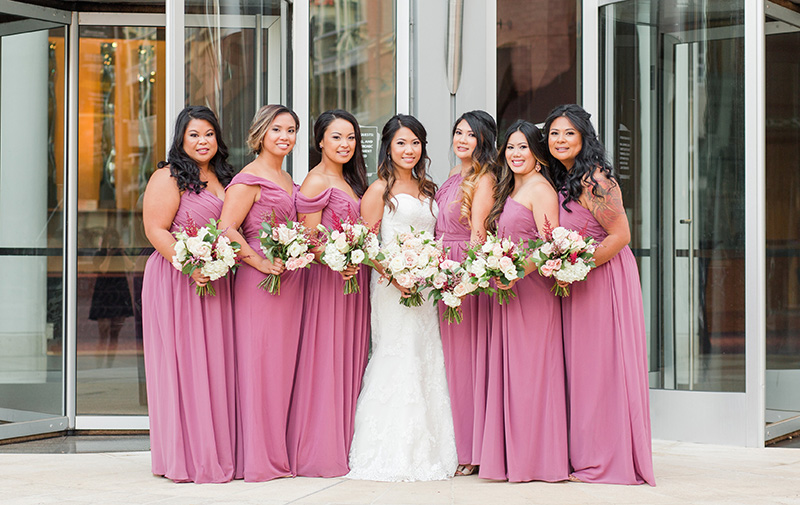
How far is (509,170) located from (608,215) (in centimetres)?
61

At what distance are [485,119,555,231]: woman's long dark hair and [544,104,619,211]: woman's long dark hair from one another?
0.24ft

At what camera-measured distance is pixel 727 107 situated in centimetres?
566

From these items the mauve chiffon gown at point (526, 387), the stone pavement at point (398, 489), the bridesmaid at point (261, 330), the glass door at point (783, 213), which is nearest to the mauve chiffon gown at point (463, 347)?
the mauve chiffon gown at point (526, 387)

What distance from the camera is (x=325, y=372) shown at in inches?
179

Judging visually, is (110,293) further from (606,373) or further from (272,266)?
(606,373)

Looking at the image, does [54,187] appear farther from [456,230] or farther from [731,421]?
[731,421]

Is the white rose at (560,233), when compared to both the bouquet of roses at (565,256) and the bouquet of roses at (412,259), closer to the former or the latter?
the bouquet of roses at (565,256)

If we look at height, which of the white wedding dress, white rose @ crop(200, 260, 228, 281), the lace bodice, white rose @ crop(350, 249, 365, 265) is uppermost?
the lace bodice

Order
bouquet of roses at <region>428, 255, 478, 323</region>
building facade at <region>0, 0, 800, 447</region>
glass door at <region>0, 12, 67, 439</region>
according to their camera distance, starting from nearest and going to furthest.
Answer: bouquet of roses at <region>428, 255, 478, 323</region>
building facade at <region>0, 0, 800, 447</region>
glass door at <region>0, 12, 67, 439</region>

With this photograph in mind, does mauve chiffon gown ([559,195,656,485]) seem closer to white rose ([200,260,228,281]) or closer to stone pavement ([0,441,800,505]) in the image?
stone pavement ([0,441,800,505])

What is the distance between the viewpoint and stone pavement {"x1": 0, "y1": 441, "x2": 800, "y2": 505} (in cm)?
394

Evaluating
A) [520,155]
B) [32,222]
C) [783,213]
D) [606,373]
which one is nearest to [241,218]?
[520,155]

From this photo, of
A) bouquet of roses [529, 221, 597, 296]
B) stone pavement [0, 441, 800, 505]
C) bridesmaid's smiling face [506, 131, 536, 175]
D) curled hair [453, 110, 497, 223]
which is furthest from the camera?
curled hair [453, 110, 497, 223]

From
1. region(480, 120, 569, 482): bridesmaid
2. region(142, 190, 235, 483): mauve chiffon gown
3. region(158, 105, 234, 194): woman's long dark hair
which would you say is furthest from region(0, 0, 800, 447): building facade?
region(480, 120, 569, 482): bridesmaid
